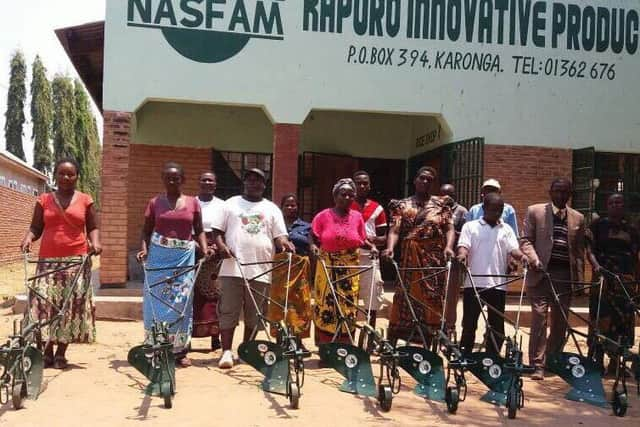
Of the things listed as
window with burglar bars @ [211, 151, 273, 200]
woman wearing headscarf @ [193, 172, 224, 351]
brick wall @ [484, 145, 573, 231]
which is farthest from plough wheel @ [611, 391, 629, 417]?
window with burglar bars @ [211, 151, 273, 200]

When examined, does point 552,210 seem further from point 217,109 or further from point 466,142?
point 217,109

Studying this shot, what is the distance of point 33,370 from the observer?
186 inches

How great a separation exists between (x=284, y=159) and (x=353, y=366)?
15.5 feet

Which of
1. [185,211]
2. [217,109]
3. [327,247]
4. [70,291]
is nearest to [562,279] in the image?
[327,247]

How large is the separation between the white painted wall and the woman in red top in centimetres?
334

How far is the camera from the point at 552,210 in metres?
6.02

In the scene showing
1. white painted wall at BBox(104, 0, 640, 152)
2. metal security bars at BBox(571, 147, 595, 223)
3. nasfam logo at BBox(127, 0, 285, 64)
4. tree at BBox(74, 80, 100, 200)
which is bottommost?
metal security bars at BBox(571, 147, 595, 223)

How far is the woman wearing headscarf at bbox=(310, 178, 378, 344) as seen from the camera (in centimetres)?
598

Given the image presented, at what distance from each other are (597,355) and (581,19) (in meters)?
5.65

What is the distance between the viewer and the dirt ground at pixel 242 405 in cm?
442

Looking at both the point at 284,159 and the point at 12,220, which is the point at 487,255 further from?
the point at 12,220

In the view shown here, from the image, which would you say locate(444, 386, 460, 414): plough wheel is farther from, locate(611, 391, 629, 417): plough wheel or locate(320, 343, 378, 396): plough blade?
locate(611, 391, 629, 417): plough wheel

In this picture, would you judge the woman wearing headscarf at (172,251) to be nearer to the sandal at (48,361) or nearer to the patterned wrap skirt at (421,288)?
the sandal at (48,361)

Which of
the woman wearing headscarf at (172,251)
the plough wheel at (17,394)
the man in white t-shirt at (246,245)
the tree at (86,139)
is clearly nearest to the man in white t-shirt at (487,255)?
the man in white t-shirt at (246,245)
